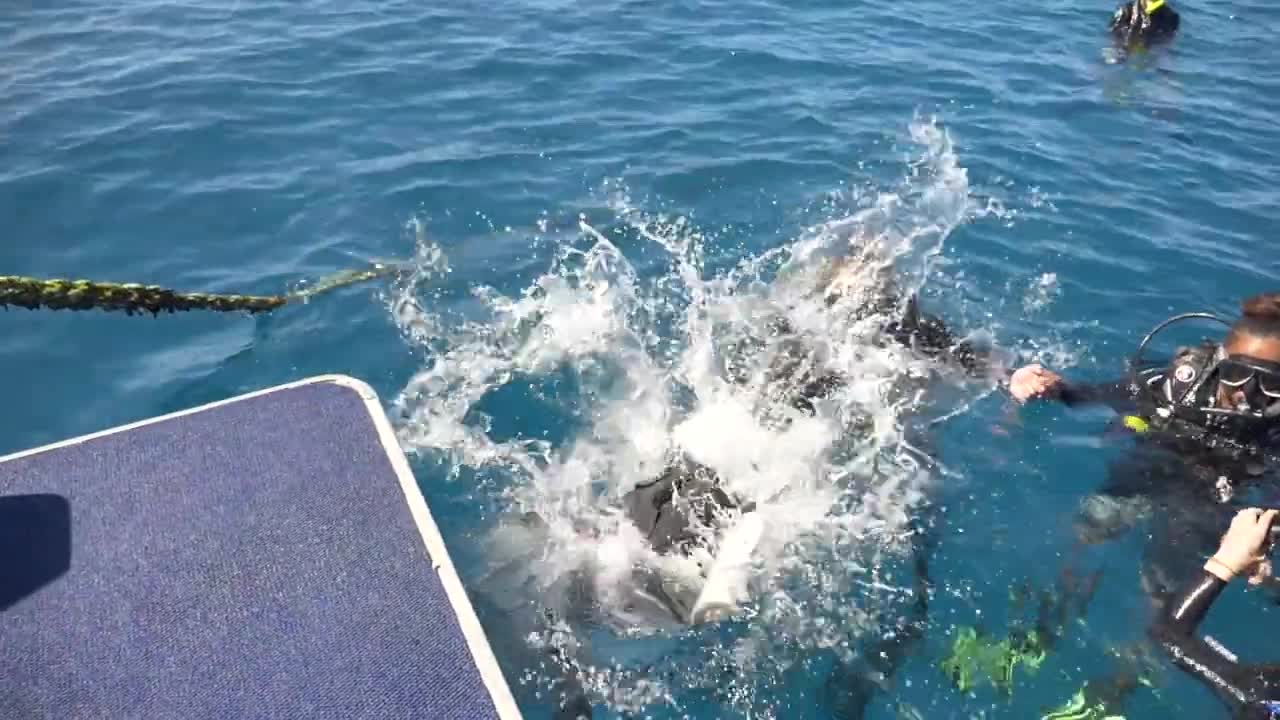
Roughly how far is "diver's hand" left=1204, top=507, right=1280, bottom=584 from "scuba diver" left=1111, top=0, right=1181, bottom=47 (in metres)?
9.15

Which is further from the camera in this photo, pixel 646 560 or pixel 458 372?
pixel 458 372

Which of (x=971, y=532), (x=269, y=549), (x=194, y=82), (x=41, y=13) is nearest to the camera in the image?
(x=269, y=549)

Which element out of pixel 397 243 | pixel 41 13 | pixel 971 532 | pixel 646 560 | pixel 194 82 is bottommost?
pixel 971 532

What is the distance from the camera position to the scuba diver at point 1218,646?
12.2 ft

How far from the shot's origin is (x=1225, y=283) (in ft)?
23.0

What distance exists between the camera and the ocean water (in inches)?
178

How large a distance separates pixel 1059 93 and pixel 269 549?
9.66 m

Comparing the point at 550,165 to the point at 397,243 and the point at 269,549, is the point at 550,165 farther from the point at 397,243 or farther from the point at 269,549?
the point at 269,549

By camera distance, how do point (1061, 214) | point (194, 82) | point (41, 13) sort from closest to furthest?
point (1061, 214)
point (194, 82)
point (41, 13)

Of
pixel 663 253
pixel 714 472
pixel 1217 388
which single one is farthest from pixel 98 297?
pixel 1217 388

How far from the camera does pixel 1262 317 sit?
4.43 metres

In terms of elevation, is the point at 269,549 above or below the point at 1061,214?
above

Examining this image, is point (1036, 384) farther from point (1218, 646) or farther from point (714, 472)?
point (714, 472)

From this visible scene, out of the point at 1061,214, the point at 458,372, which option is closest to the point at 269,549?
the point at 458,372
